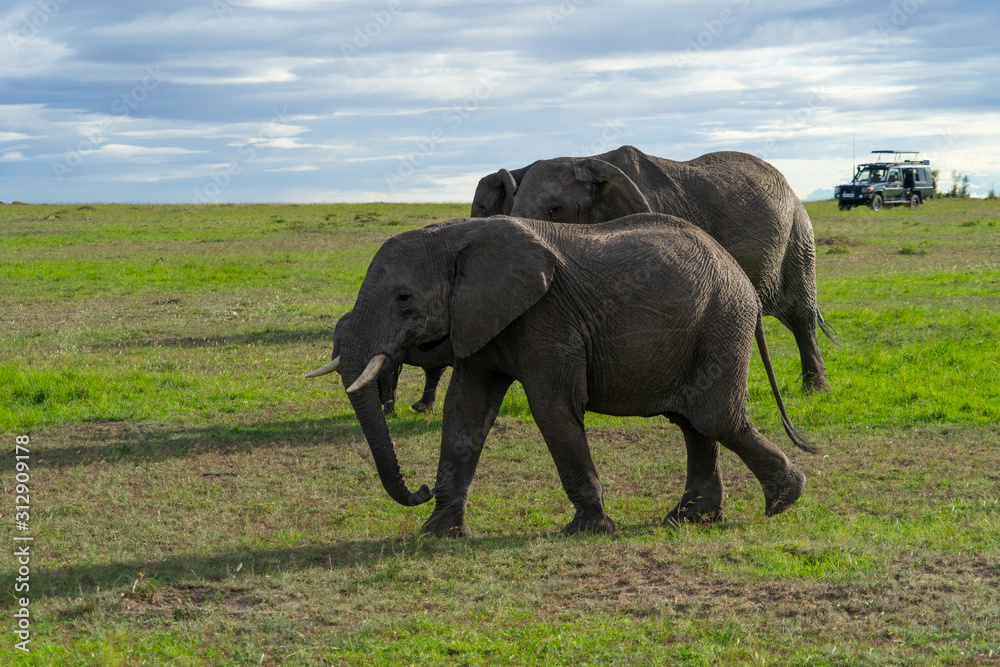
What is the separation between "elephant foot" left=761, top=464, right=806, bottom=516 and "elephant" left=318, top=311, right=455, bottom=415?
337cm

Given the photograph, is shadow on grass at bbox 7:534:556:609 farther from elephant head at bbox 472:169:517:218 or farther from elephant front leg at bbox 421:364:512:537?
elephant head at bbox 472:169:517:218

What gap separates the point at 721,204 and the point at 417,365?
11.9 feet

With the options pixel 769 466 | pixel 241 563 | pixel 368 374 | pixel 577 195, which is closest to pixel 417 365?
pixel 577 195

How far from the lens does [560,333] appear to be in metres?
6.53

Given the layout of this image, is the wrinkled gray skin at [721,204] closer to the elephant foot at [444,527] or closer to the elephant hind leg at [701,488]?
the elephant hind leg at [701,488]

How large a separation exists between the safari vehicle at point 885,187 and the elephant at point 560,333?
134 ft

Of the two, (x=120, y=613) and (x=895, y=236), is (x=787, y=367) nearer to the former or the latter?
(x=120, y=613)

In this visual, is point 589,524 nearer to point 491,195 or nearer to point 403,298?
point 403,298

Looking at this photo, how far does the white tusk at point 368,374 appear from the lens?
6.18m

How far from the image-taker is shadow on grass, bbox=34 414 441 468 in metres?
9.27

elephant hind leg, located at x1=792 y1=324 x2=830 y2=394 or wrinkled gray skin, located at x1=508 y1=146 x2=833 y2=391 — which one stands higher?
wrinkled gray skin, located at x1=508 y1=146 x2=833 y2=391

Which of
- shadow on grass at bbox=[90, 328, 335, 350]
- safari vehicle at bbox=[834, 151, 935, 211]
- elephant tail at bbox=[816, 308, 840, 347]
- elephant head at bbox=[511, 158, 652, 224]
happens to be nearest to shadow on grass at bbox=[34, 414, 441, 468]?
Answer: elephant head at bbox=[511, 158, 652, 224]

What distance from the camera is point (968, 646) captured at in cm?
477

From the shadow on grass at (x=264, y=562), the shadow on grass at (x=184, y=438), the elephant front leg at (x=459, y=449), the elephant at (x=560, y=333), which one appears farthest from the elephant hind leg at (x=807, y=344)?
the elephant front leg at (x=459, y=449)
